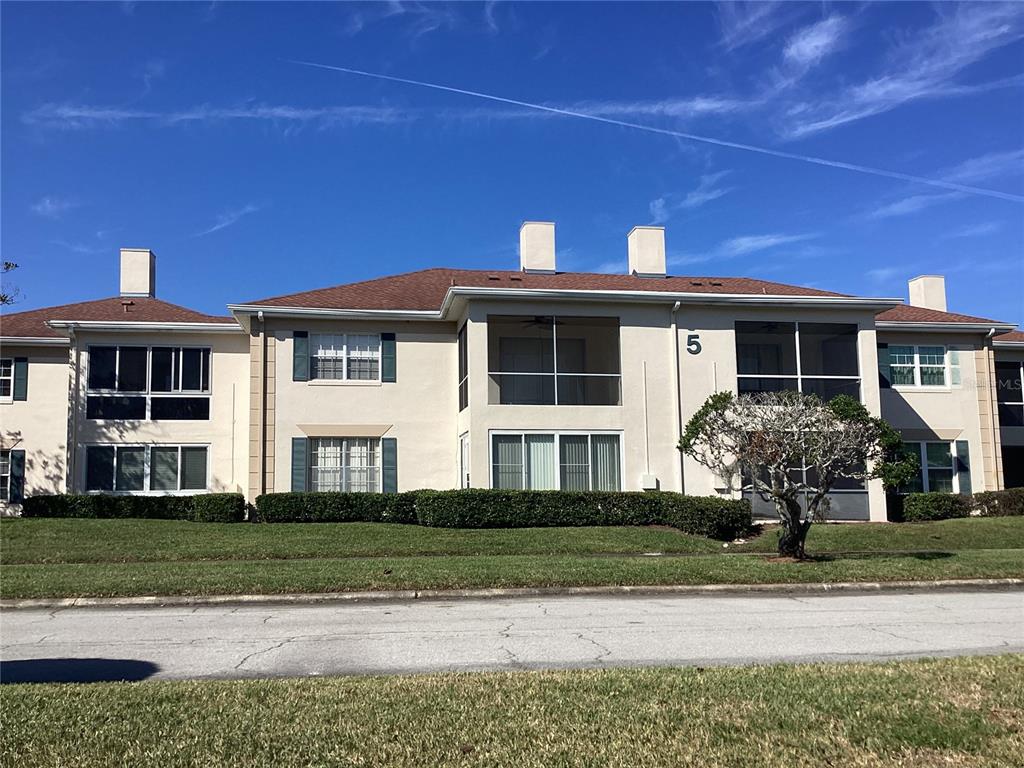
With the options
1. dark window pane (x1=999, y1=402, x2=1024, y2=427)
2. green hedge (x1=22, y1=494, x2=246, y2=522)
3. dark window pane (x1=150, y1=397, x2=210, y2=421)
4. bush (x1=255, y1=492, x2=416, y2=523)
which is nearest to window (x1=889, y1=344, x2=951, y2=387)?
dark window pane (x1=999, y1=402, x2=1024, y2=427)

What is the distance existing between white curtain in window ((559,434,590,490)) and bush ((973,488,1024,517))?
38.1 ft

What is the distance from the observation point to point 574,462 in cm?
2384

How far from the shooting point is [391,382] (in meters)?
25.8

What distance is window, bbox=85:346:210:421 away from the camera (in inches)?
1019

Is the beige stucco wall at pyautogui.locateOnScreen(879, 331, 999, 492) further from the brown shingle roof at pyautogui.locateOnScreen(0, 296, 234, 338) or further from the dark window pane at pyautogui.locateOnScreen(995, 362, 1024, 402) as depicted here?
the brown shingle roof at pyautogui.locateOnScreen(0, 296, 234, 338)

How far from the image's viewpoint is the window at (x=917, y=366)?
28.3 m

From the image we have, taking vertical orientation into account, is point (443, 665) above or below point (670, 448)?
below

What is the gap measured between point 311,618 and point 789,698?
6757 mm

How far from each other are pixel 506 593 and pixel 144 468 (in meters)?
16.3

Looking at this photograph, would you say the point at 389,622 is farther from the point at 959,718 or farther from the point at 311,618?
the point at 959,718

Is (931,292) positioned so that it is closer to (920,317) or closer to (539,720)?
(920,317)

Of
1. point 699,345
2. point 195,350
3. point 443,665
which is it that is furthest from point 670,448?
point 443,665

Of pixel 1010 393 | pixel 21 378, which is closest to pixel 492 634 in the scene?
pixel 21 378

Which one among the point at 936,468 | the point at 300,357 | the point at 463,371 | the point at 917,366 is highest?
the point at 300,357
